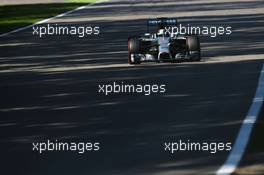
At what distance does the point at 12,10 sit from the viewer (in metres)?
41.3

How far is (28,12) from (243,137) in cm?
2970

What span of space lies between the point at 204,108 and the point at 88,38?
13945 mm

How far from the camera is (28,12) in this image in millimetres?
39000

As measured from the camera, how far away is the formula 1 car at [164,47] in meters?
17.4

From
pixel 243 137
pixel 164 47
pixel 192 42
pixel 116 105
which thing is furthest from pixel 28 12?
pixel 243 137

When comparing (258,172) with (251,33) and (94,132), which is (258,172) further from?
(251,33)

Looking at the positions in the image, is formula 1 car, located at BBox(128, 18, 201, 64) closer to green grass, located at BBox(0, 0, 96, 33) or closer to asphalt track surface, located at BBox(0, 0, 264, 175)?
asphalt track surface, located at BBox(0, 0, 264, 175)

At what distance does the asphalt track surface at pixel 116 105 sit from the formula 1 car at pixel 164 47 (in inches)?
8.1

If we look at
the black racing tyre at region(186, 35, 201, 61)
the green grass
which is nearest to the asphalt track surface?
the black racing tyre at region(186, 35, 201, 61)

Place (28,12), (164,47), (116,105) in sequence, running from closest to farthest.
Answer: (116,105), (164,47), (28,12)

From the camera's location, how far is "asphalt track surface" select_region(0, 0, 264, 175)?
30.3 feet

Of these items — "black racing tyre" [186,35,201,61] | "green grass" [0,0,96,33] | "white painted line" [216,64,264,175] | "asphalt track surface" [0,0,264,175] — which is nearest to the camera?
"white painted line" [216,64,264,175]

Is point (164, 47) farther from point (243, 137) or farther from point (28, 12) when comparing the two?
point (28, 12)

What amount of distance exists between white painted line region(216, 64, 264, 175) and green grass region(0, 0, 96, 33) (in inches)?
698
